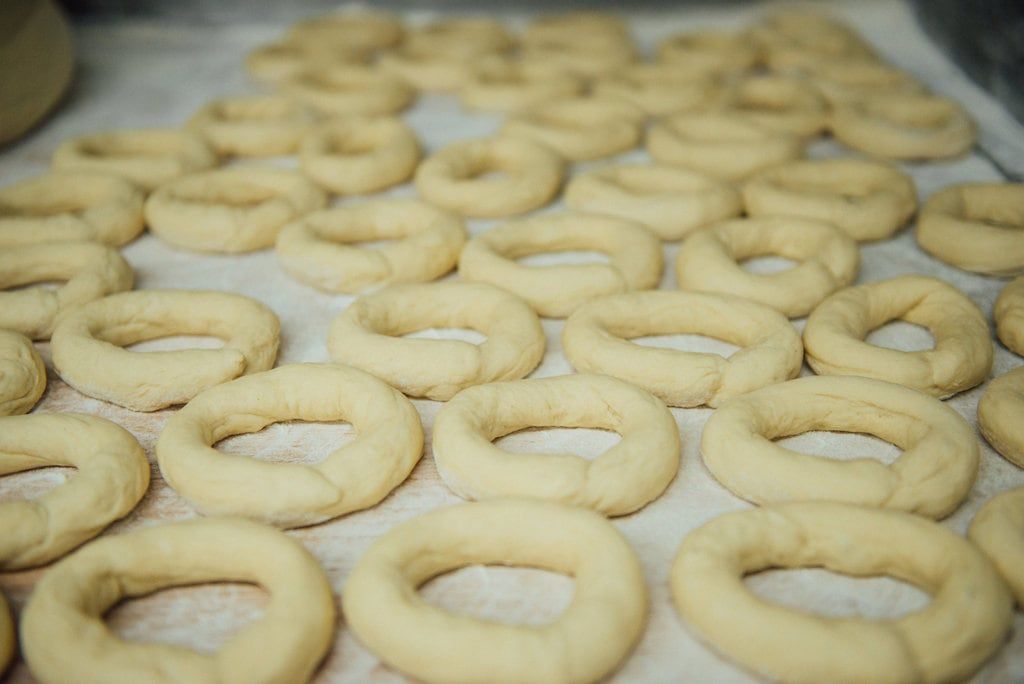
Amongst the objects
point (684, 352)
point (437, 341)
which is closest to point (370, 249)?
point (437, 341)

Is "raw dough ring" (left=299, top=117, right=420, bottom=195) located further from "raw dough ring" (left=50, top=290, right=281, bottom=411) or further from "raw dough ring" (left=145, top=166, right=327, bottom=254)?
"raw dough ring" (left=50, top=290, right=281, bottom=411)

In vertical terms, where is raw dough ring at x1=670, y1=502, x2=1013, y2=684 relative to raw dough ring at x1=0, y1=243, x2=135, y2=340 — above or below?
below

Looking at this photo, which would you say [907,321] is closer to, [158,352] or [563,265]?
[563,265]

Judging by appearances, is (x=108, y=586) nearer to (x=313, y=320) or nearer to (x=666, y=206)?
(x=313, y=320)

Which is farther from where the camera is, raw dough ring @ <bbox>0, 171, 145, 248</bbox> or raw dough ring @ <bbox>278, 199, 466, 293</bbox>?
raw dough ring @ <bbox>0, 171, 145, 248</bbox>

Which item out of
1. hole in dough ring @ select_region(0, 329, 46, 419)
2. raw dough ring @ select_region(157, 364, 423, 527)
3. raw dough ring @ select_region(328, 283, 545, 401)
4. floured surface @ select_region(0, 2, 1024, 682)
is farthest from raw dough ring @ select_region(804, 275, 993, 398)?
hole in dough ring @ select_region(0, 329, 46, 419)

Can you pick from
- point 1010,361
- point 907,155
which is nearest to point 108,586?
point 1010,361
